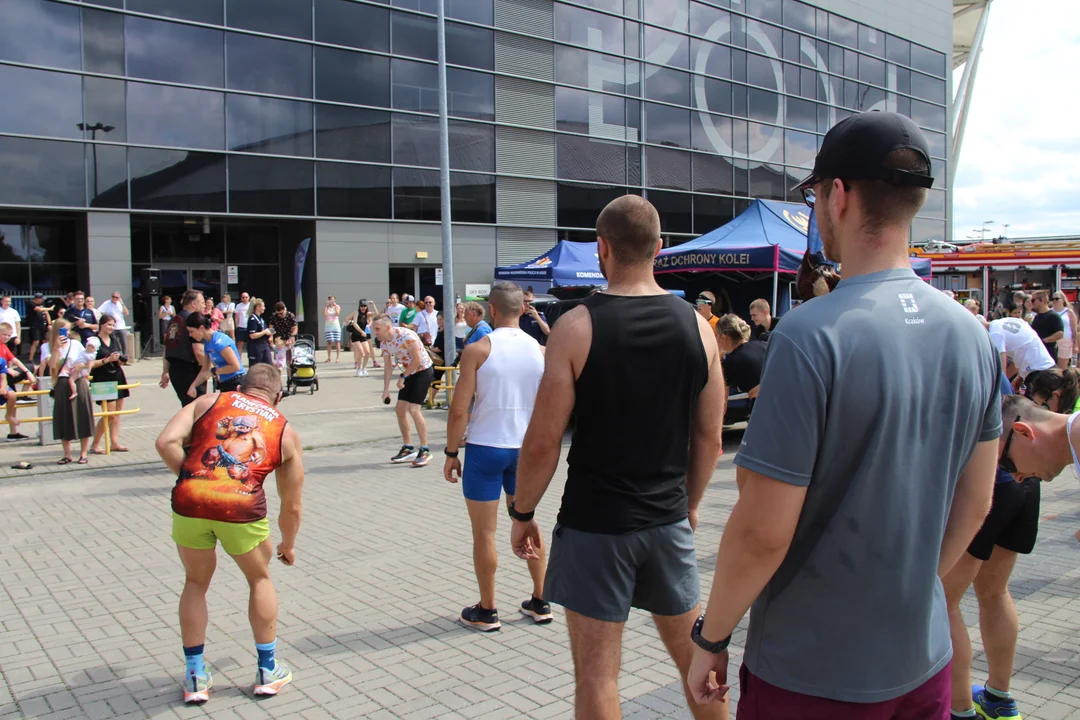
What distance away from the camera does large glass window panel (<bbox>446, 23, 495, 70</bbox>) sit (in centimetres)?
2594

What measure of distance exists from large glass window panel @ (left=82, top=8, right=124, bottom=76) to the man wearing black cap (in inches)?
917

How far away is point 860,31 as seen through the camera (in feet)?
122

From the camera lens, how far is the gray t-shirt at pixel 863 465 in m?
1.67

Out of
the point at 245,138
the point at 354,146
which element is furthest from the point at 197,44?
the point at 354,146

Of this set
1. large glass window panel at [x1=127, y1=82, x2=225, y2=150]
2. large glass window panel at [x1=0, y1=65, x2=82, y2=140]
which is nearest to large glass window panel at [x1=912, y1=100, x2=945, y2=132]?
large glass window panel at [x1=127, y1=82, x2=225, y2=150]

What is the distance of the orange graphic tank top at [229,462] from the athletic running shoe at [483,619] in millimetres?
1414

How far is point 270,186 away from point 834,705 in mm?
23848

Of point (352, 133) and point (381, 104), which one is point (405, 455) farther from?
point (381, 104)

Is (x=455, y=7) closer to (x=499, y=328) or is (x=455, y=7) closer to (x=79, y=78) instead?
(x=79, y=78)

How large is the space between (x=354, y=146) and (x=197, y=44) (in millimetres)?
4740

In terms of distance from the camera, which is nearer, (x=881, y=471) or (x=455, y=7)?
(x=881, y=471)

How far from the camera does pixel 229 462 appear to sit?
3.94 metres

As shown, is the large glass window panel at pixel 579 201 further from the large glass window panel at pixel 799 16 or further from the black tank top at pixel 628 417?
the black tank top at pixel 628 417

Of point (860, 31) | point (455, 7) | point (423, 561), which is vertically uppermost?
point (860, 31)
